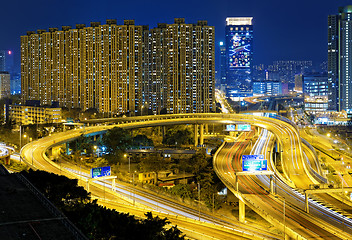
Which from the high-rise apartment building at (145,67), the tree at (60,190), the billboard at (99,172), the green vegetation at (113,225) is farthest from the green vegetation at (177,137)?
the green vegetation at (113,225)

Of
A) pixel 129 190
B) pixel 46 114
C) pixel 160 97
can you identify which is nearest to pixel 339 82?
pixel 160 97

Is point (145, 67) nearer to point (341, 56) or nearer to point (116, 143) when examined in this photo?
point (116, 143)

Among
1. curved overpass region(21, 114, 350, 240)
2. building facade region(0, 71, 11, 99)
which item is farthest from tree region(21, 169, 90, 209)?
building facade region(0, 71, 11, 99)

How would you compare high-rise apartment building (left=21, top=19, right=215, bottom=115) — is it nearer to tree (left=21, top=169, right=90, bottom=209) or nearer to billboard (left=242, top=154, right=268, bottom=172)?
billboard (left=242, top=154, right=268, bottom=172)

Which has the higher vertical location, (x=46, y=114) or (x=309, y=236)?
(x=46, y=114)

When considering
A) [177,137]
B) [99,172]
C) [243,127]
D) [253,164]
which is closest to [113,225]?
[99,172]

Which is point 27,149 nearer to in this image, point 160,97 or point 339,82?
point 160,97

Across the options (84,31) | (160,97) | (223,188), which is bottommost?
(223,188)

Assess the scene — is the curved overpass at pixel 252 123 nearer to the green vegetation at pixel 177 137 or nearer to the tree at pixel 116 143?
the green vegetation at pixel 177 137
